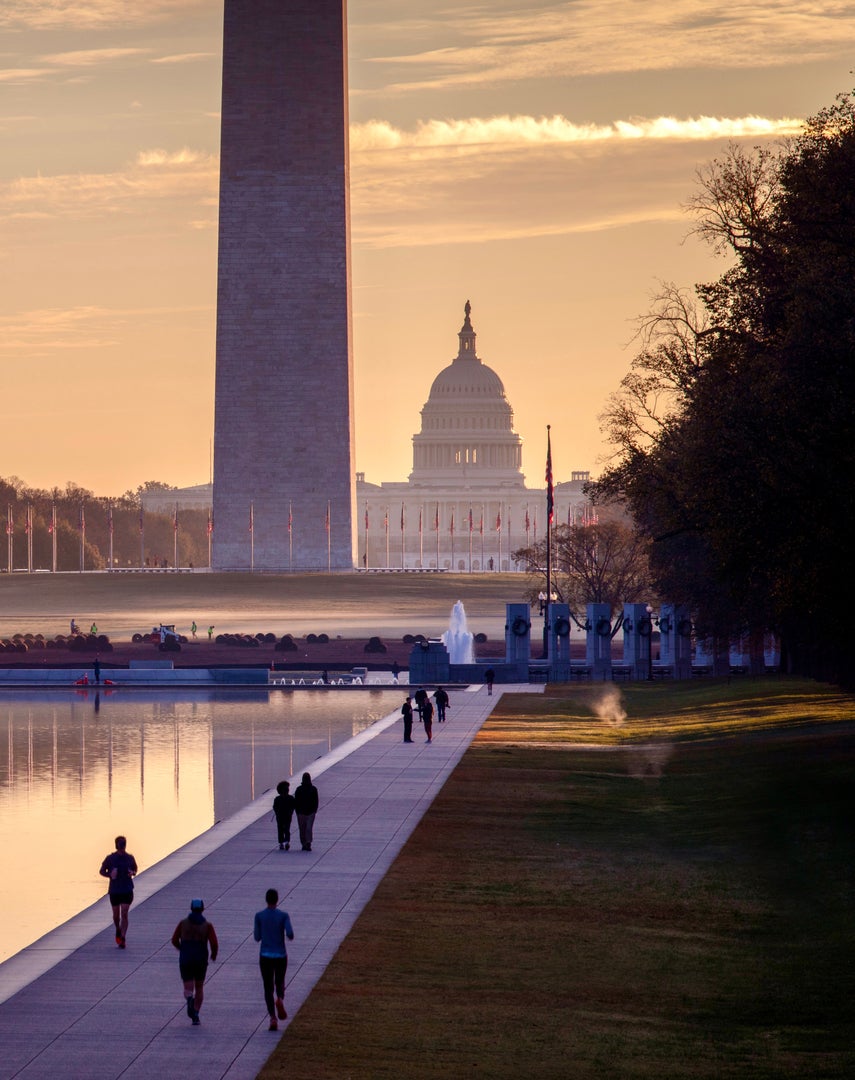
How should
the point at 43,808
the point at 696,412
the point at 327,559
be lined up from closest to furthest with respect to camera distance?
the point at 43,808
the point at 696,412
the point at 327,559

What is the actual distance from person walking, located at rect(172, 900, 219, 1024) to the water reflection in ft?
21.1

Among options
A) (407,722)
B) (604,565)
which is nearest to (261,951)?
(407,722)

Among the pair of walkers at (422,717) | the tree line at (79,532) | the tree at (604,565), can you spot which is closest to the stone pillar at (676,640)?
the tree at (604,565)

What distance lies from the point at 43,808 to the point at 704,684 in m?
32.4

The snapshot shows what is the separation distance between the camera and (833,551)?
3253cm

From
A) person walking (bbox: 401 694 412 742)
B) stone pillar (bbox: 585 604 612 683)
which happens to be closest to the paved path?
person walking (bbox: 401 694 412 742)

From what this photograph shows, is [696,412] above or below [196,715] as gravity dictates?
above

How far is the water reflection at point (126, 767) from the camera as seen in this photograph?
30.3m

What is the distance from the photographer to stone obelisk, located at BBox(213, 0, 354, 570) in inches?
4537

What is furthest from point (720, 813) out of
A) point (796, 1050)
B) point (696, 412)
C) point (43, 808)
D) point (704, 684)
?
point (704, 684)

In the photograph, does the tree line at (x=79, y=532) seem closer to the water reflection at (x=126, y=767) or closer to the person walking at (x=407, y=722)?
the water reflection at (x=126, y=767)

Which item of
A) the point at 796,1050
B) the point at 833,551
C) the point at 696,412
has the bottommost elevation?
the point at 796,1050

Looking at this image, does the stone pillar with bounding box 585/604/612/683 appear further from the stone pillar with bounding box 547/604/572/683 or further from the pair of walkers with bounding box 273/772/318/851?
the pair of walkers with bounding box 273/772/318/851

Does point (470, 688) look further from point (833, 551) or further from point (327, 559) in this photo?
point (327, 559)
